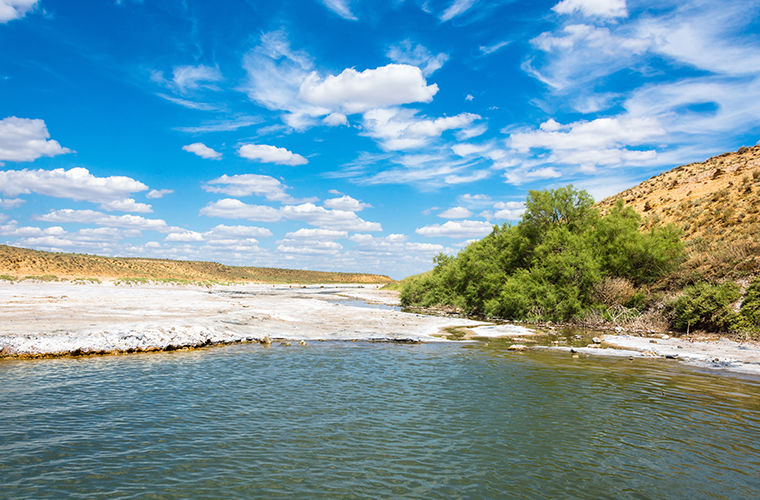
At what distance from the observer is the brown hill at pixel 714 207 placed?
3291 cm

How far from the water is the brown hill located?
20.4 meters

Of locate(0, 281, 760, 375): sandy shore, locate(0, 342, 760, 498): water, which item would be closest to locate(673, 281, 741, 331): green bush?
locate(0, 281, 760, 375): sandy shore

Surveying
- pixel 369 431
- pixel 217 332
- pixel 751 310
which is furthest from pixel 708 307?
pixel 217 332

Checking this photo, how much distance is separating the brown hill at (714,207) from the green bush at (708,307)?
3.48m

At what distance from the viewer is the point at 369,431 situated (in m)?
11.2

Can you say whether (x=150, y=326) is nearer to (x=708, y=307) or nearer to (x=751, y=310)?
(x=708, y=307)

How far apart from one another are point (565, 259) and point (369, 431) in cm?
3208

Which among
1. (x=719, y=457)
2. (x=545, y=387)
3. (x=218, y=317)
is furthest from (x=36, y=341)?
(x=719, y=457)

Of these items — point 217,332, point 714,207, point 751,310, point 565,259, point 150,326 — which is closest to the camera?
point 150,326

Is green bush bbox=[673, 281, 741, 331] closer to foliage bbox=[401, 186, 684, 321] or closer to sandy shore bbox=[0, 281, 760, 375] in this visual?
sandy shore bbox=[0, 281, 760, 375]

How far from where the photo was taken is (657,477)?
29.2 ft

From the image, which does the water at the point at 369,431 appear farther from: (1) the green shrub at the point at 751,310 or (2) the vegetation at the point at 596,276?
(2) the vegetation at the point at 596,276

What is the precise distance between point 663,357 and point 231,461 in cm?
2280

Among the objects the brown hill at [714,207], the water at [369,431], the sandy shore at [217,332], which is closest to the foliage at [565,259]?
the brown hill at [714,207]
